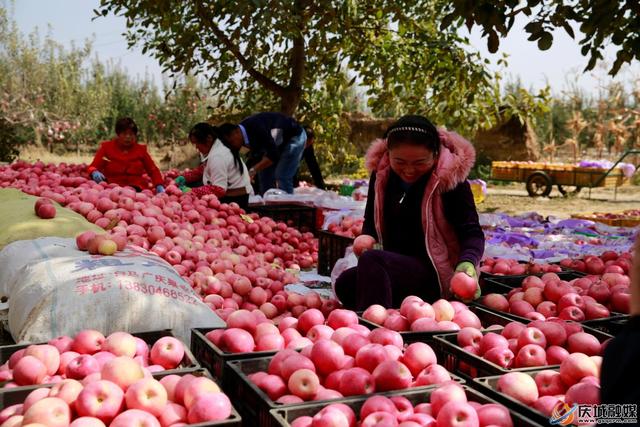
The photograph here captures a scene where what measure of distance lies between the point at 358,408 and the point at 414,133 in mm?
1711

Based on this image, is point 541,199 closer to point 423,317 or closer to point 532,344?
point 423,317

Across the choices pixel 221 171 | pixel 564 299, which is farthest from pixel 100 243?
pixel 221 171

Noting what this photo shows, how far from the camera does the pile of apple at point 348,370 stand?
1889mm

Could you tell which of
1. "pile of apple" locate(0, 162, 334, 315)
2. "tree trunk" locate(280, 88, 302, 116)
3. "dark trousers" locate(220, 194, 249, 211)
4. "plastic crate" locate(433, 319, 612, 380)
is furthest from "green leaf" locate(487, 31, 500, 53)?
"tree trunk" locate(280, 88, 302, 116)

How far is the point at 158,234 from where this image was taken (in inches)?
180

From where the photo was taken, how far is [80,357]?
203 cm

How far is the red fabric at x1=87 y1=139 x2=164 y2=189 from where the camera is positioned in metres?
7.12

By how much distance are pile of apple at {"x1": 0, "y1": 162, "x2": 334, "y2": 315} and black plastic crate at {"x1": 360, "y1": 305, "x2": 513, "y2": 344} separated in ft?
4.11

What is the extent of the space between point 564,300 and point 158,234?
289 cm

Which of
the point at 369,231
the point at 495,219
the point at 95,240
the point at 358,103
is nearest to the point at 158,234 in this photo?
the point at 95,240

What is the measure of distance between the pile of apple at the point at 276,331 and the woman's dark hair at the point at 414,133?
1021 millimetres

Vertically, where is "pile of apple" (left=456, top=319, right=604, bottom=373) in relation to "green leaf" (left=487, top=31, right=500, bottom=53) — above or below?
below

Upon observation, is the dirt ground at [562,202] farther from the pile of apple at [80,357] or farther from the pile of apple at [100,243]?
the pile of apple at [80,357]

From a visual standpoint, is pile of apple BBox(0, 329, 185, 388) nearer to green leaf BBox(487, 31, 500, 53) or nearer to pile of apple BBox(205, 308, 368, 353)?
pile of apple BBox(205, 308, 368, 353)
